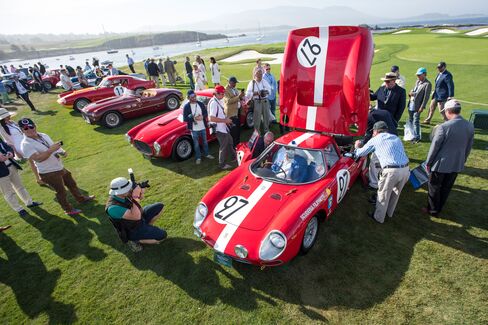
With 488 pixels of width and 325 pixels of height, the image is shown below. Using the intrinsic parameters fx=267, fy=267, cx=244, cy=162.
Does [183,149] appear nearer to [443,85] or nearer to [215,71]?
[215,71]

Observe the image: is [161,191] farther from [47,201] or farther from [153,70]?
[153,70]

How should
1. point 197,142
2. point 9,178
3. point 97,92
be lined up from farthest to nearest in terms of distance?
point 97,92 → point 197,142 → point 9,178

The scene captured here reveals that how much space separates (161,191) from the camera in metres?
6.59

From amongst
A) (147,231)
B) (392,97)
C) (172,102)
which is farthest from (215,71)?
(147,231)

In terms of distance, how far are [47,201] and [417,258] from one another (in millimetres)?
8065

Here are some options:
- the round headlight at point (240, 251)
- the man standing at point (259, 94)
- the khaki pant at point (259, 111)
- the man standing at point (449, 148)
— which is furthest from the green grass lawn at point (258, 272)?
the man standing at point (259, 94)

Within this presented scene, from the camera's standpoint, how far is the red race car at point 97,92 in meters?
13.4

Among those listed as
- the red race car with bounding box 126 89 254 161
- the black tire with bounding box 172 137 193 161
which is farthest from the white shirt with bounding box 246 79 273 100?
the black tire with bounding box 172 137 193 161

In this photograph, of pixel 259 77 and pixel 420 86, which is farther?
pixel 259 77

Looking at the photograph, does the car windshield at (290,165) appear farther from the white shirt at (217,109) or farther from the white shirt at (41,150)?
the white shirt at (41,150)

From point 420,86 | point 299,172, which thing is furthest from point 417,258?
point 420,86

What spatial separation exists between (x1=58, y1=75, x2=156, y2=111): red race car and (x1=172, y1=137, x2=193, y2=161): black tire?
6760 mm

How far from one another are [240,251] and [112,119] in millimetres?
9930

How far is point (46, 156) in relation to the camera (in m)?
5.26
